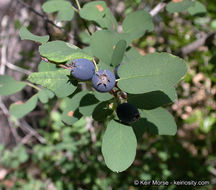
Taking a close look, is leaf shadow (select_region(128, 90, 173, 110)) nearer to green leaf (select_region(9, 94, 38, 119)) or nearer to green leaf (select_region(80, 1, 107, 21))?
green leaf (select_region(80, 1, 107, 21))

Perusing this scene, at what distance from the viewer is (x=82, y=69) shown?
25.1 inches

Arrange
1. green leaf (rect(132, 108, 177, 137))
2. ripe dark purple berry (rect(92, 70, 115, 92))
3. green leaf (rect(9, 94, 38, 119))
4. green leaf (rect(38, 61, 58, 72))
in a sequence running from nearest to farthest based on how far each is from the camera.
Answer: ripe dark purple berry (rect(92, 70, 115, 92))
green leaf (rect(132, 108, 177, 137))
green leaf (rect(38, 61, 58, 72))
green leaf (rect(9, 94, 38, 119))

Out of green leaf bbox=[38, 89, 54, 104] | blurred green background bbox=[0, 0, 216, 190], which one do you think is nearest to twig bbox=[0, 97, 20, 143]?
blurred green background bbox=[0, 0, 216, 190]

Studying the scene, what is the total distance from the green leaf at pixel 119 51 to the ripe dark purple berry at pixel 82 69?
0.44ft

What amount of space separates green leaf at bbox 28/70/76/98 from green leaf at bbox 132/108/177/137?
1.09ft

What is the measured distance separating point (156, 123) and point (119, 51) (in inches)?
14.1

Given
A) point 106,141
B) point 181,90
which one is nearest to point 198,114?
point 181,90

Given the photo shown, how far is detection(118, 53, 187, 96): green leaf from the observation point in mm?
633

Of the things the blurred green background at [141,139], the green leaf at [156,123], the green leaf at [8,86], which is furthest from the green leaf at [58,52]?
the blurred green background at [141,139]

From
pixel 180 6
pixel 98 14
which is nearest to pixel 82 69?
pixel 98 14

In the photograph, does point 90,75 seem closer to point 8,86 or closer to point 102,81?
point 102,81

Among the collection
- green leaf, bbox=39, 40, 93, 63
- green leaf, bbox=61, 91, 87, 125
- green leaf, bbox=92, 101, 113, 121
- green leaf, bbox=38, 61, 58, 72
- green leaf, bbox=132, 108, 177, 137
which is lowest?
green leaf, bbox=132, 108, 177, 137

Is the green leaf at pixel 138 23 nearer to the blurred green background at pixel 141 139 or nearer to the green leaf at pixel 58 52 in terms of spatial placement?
the green leaf at pixel 58 52

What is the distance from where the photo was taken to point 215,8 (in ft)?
6.31
